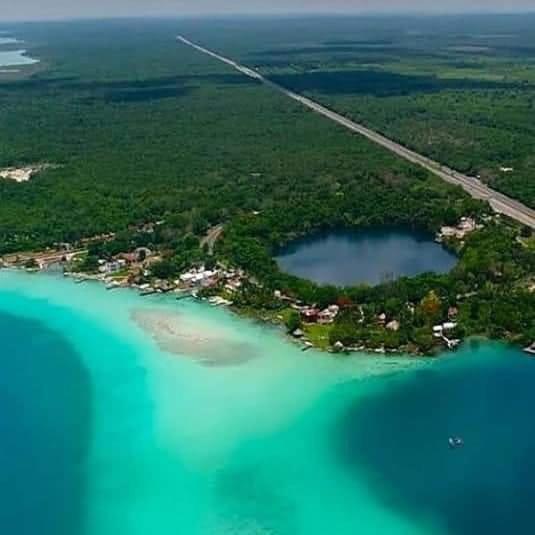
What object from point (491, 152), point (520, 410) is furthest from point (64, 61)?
point (520, 410)

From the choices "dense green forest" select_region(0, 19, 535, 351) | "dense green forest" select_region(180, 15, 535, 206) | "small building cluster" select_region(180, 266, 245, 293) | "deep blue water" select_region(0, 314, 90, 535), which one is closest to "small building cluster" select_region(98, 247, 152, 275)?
"dense green forest" select_region(0, 19, 535, 351)

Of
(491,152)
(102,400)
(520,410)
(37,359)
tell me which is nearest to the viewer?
(520,410)

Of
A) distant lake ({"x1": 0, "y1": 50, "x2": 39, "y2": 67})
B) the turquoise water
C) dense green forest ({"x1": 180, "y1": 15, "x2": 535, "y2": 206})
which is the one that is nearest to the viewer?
the turquoise water

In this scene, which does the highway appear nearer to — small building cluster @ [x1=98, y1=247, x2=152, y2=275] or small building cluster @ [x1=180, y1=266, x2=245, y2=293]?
small building cluster @ [x1=180, y1=266, x2=245, y2=293]

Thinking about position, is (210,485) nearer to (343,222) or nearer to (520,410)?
(520,410)

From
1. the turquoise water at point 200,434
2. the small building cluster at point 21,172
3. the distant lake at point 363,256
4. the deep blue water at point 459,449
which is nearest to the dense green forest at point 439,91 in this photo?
the distant lake at point 363,256

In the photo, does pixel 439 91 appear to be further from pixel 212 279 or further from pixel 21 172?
pixel 212 279
